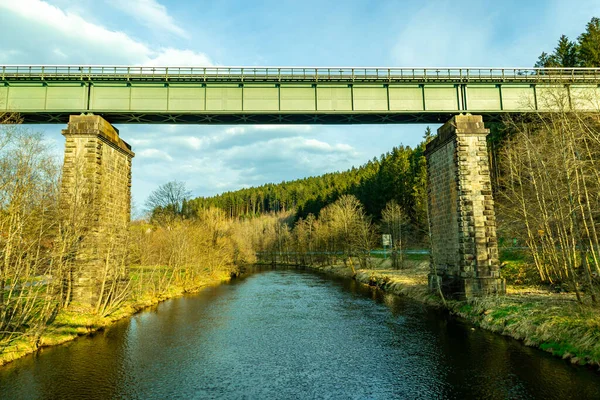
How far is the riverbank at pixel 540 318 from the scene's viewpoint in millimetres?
15438

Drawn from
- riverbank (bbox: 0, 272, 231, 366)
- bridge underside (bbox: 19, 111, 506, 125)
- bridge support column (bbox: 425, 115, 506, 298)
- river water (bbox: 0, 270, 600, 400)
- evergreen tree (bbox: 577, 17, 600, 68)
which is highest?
evergreen tree (bbox: 577, 17, 600, 68)

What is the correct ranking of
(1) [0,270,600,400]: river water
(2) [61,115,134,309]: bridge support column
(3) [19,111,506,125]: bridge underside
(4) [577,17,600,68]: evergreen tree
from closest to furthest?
(1) [0,270,600,400]: river water < (2) [61,115,134,309]: bridge support column < (3) [19,111,506,125]: bridge underside < (4) [577,17,600,68]: evergreen tree

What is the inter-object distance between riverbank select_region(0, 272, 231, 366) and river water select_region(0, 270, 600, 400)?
0.63 metres

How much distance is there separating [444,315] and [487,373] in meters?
11.2

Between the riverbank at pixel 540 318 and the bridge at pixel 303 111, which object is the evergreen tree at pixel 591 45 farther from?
the riverbank at pixel 540 318

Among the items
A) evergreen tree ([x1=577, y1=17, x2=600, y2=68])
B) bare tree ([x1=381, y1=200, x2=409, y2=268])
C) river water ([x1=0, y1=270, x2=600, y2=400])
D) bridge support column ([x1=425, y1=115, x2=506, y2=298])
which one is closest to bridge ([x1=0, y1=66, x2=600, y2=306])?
bridge support column ([x1=425, y1=115, x2=506, y2=298])

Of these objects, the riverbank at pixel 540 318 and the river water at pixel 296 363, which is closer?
the river water at pixel 296 363

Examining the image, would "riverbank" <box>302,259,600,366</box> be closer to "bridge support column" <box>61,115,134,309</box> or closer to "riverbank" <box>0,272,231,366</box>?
"riverbank" <box>0,272,231,366</box>

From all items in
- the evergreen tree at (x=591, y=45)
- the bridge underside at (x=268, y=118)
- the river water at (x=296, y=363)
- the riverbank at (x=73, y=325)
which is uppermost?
the evergreen tree at (x=591, y=45)

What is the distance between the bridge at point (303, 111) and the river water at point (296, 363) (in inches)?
212

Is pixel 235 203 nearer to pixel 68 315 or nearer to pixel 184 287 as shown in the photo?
pixel 184 287

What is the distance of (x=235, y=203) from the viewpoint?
189m

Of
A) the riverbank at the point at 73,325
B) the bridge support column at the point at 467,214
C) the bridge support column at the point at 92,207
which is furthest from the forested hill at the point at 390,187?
Result: the bridge support column at the point at 92,207

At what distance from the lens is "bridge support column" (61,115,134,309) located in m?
23.5
